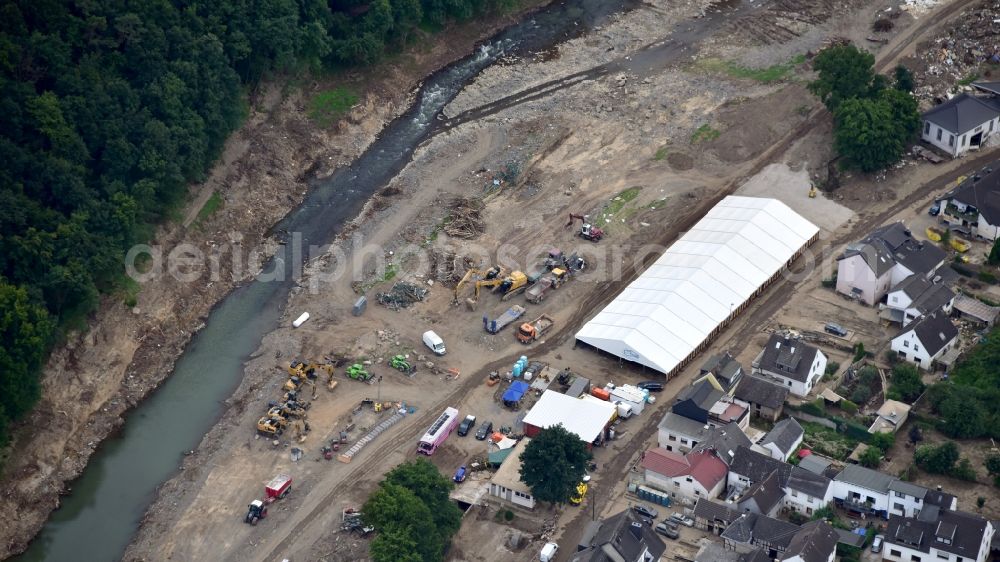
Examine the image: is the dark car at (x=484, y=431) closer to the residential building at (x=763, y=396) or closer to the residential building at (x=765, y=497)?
the residential building at (x=763, y=396)

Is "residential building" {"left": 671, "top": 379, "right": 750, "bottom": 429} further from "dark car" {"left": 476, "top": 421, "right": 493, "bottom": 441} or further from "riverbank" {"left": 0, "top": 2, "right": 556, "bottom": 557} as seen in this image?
"riverbank" {"left": 0, "top": 2, "right": 556, "bottom": 557}

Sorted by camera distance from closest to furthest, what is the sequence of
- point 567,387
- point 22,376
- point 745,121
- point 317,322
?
point 22,376
point 567,387
point 317,322
point 745,121

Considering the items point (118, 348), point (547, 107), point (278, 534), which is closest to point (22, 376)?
point (118, 348)

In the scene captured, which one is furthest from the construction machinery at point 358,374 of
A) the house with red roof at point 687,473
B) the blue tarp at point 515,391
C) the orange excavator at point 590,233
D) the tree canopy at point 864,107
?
the tree canopy at point 864,107

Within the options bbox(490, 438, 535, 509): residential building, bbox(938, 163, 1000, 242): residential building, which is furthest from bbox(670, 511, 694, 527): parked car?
bbox(938, 163, 1000, 242): residential building

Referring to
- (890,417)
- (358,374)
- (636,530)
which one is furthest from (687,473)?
(358,374)

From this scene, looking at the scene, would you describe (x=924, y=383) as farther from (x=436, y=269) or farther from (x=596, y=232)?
(x=436, y=269)
